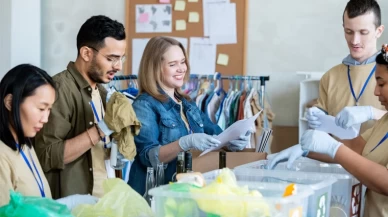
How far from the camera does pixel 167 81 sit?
2891mm

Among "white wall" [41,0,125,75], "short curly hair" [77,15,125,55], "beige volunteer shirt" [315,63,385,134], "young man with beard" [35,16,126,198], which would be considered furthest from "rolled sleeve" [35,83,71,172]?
"white wall" [41,0,125,75]

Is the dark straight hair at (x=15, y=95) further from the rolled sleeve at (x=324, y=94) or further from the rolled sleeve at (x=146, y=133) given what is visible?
the rolled sleeve at (x=324, y=94)

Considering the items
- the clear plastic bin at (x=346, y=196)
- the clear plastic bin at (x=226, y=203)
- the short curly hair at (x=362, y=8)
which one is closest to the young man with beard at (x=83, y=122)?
the clear plastic bin at (x=346, y=196)

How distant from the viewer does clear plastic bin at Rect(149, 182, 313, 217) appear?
5.49 feet

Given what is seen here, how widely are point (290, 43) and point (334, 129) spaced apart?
197 cm

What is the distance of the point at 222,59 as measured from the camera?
5.07 m

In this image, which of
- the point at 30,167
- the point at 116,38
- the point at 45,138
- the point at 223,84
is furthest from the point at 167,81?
the point at 223,84

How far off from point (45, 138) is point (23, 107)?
1.39ft

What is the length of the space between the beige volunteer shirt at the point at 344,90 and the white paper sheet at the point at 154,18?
81.0 inches

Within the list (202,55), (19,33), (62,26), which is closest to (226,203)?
(202,55)

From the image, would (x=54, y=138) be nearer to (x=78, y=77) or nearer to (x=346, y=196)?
(x=78, y=77)

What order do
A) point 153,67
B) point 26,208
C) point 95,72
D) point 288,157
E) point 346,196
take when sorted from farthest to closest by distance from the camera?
point 153,67 → point 95,72 → point 288,157 → point 346,196 → point 26,208

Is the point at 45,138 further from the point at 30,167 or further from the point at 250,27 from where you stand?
the point at 250,27

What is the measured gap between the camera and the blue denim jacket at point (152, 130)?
2.76 m
